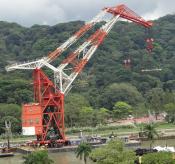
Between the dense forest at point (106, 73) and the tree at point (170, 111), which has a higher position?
the dense forest at point (106, 73)

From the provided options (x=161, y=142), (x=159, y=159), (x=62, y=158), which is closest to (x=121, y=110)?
(x=161, y=142)

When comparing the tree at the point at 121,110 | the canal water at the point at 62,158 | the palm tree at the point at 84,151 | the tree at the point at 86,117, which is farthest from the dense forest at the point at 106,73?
the palm tree at the point at 84,151

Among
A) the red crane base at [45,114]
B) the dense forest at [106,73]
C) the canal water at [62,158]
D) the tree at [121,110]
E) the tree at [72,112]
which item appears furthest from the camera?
the tree at [121,110]

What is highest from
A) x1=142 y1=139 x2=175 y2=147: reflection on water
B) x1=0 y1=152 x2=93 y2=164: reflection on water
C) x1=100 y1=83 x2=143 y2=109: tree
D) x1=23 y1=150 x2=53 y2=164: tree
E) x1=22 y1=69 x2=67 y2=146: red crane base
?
x1=100 y1=83 x2=143 y2=109: tree

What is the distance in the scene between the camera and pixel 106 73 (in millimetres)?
118000

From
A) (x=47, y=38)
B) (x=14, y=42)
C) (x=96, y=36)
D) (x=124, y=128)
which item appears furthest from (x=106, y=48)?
(x=96, y=36)

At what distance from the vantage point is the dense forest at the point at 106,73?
8988 cm

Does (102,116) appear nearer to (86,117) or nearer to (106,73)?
(86,117)

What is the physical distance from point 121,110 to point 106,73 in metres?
27.5

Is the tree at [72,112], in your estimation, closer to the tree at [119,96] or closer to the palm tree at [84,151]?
the tree at [119,96]

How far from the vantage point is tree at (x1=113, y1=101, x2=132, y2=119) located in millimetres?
91250

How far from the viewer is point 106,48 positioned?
13075 centimetres

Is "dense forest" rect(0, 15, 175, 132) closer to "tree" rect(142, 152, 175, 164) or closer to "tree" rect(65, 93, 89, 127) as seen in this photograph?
"tree" rect(65, 93, 89, 127)

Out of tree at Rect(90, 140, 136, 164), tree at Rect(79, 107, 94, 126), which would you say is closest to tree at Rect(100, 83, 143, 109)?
tree at Rect(79, 107, 94, 126)
